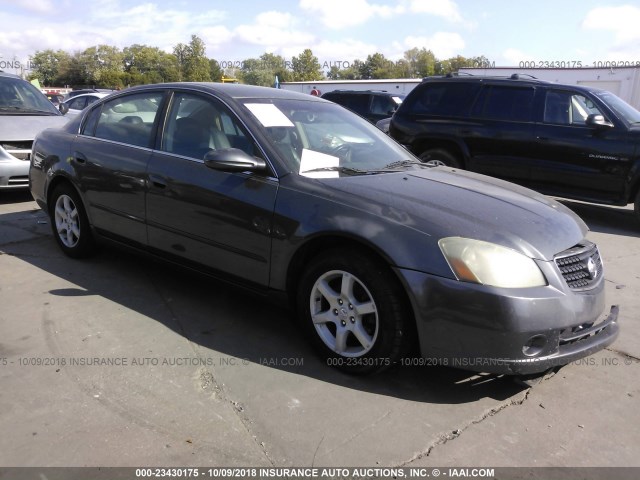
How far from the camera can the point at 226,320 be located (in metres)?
3.93

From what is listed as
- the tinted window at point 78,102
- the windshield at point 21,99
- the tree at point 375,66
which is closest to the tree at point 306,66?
the tree at point 375,66

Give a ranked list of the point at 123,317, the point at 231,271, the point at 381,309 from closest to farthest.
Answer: the point at 381,309
the point at 231,271
the point at 123,317

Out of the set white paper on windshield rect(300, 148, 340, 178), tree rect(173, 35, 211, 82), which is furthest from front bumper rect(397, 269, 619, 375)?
tree rect(173, 35, 211, 82)

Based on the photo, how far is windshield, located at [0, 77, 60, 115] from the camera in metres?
8.25

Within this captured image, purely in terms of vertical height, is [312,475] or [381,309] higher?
[381,309]

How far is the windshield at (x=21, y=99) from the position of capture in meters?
8.25

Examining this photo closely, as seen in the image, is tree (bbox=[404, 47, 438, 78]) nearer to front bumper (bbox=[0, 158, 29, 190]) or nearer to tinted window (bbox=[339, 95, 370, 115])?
tinted window (bbox=[339, 95, 370, 115])

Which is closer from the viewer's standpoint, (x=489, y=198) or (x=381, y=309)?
(x=381, y=309)

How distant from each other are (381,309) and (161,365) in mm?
1334

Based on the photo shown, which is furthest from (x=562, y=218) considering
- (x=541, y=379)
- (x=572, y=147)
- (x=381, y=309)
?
(x=572, y=147)

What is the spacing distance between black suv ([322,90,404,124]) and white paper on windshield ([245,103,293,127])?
10597mm

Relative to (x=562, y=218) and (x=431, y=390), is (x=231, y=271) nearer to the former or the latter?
(x=431, y=390)

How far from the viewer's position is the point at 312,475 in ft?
7.90

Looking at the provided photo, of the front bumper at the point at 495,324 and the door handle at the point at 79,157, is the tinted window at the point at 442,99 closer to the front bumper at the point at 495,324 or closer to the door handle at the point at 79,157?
the door handle at the point at 79,157
